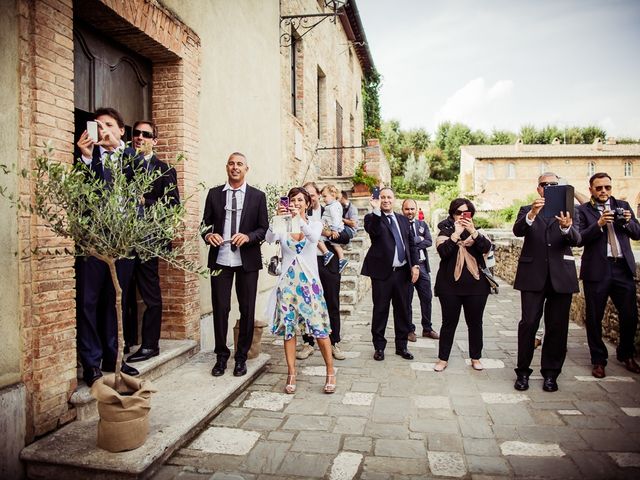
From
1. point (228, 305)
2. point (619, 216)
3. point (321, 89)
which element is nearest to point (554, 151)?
point (321, 89)

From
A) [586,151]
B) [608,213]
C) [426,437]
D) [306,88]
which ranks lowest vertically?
[426,437]

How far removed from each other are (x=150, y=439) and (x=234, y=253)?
1971mm

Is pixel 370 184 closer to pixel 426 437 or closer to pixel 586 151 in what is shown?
pixel 426 437

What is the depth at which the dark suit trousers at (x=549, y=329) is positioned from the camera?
4.55m

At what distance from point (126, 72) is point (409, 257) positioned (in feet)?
12.6

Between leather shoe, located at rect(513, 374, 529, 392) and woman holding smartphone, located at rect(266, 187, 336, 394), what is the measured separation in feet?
5.99

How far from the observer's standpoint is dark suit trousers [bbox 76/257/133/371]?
3.70 meters

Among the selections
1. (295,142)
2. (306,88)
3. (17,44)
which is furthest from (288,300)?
(306,88)

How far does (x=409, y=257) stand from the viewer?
5.70m

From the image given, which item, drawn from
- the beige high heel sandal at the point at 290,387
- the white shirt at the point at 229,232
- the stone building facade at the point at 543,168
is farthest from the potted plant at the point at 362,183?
the stone building facade at the point at 543,168

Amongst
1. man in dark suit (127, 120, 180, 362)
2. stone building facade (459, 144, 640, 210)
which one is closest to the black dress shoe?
man in dark suit (127, 120, 180, 362)

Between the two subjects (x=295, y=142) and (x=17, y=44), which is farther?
(x=295, y=142)

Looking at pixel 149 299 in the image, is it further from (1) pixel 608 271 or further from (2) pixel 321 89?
(2) pixel 321 89

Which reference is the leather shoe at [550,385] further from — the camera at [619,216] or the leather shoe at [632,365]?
the camera at [619,216]
